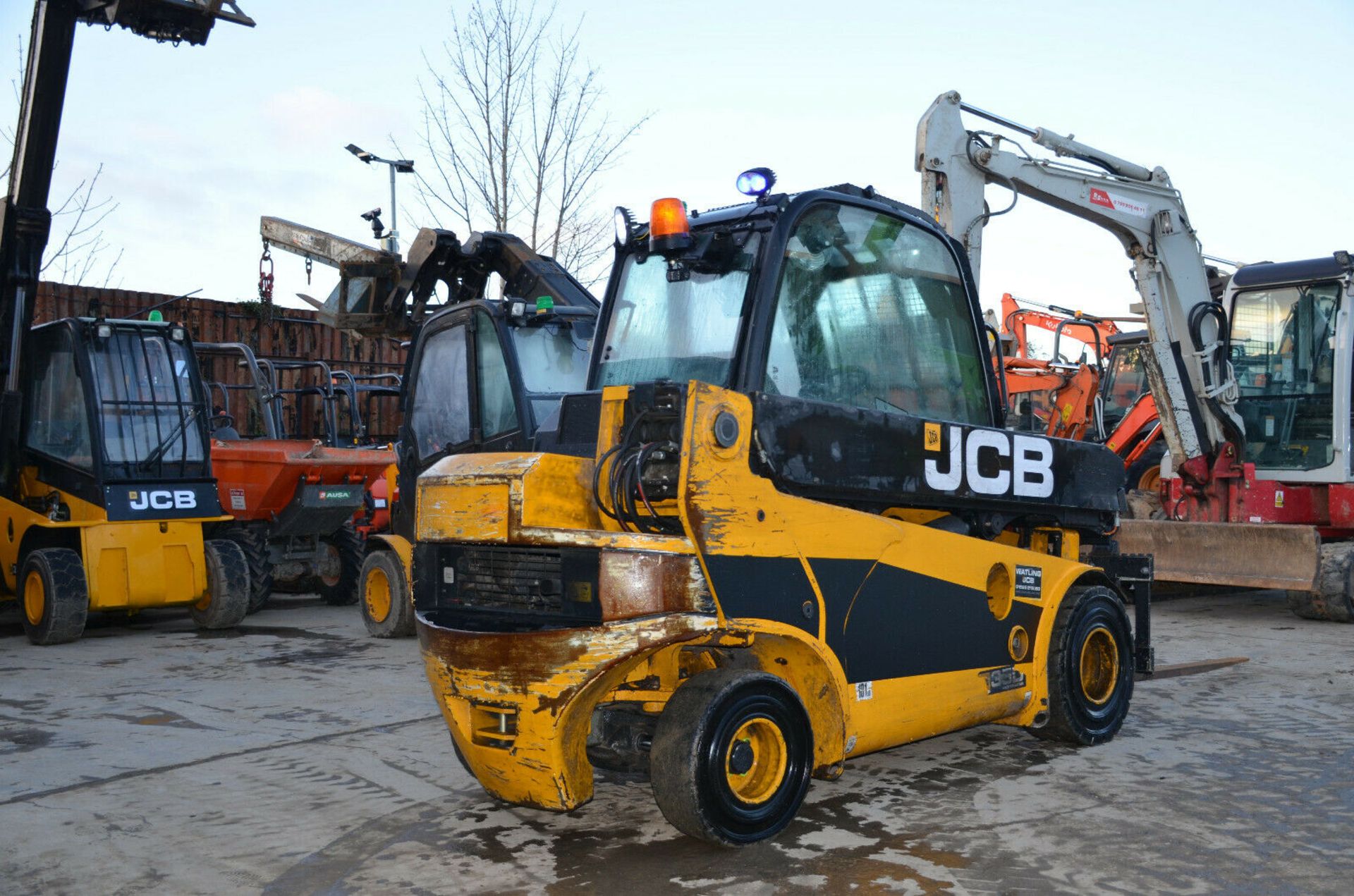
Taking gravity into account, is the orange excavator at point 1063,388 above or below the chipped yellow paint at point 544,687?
above

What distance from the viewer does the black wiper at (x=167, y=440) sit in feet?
33.4

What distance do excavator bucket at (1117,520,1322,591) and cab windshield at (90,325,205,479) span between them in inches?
307

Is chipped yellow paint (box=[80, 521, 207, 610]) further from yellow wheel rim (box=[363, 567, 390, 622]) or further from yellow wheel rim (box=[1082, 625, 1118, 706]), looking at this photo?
yellow wheel rim (box=[1082, 625, 1118, 706])

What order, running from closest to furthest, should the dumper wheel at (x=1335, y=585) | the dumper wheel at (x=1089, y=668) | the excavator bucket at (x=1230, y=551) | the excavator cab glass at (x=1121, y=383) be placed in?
the dumper wheel at (x=1089, y=668) → the excavator bucket at (x=1230, y=551) → the dumper wheel at (x=1335, y=585) → the excavator cab glass at (x=1121, y=383)

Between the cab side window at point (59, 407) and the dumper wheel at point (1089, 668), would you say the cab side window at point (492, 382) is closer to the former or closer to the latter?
the cab side window at point (59, 407)

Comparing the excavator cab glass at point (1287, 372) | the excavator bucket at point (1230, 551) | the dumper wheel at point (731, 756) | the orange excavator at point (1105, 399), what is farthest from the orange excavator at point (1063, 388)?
the dumper wheel at point (731, 756)

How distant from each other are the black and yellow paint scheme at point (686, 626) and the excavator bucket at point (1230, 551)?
5775 mm

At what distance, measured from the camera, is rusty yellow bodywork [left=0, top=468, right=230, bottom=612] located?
31.6 ft

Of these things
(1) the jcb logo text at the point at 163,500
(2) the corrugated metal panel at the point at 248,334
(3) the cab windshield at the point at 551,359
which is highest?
(2) the corrugated metal panel at the point at 248,334

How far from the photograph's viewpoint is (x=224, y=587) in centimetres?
1012

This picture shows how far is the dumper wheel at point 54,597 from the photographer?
9.30 metres

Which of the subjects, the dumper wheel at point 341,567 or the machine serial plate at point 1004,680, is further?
the dumper wheel at point 341,567

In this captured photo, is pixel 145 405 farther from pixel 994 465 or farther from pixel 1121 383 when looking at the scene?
pixel 1121 383

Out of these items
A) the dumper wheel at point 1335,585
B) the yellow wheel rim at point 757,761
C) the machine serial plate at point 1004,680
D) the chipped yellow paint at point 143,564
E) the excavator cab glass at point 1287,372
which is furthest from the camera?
the excavator cab glass at point 1287,372
